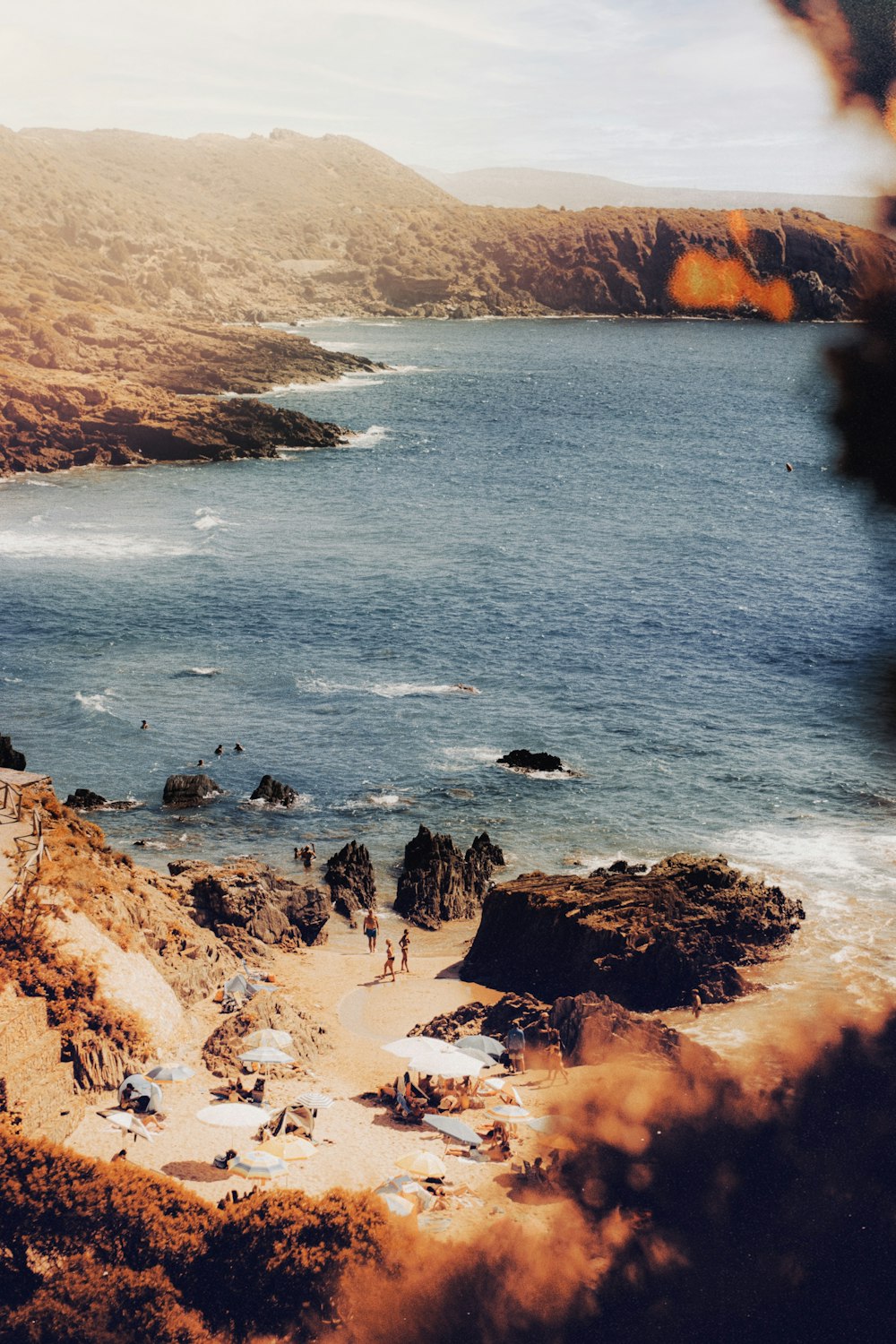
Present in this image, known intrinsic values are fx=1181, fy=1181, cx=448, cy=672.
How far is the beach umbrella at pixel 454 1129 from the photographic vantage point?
1168 inches

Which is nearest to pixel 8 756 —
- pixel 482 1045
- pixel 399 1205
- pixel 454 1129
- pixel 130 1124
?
pixel 130 1124

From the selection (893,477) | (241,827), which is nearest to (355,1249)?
(893,477)

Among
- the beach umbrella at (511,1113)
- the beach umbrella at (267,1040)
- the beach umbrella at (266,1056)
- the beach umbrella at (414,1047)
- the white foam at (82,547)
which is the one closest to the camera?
the beach umbrella at (511,1113)

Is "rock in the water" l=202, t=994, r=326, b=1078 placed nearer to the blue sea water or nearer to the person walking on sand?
the person walking on sand

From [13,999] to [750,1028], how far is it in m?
21.2

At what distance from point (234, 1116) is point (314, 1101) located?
2.41 m

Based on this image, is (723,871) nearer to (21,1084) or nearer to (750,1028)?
(750,1028)

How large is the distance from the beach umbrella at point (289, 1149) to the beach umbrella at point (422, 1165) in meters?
2.20


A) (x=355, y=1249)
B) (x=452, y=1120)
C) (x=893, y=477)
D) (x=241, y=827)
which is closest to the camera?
(x=893, y=477)

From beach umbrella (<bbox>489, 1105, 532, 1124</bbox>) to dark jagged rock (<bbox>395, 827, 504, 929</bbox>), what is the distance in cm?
1676

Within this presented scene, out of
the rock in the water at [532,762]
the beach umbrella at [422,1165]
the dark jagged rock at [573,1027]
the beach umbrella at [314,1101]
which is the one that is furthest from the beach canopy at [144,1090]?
the rock in the water at [532,762]

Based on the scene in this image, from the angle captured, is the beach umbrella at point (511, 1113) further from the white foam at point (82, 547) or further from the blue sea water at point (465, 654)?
the white foam at point (82, 547)

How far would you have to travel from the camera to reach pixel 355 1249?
25.1 m

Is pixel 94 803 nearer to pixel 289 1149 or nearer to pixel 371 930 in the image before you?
pixel 371 930
